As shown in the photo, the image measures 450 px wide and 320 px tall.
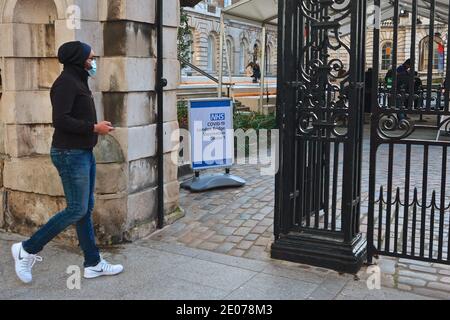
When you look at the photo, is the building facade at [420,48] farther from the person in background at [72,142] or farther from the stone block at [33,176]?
the stone block at [33,176]

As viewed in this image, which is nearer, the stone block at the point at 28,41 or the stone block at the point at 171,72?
the stone block at the point at 28,41

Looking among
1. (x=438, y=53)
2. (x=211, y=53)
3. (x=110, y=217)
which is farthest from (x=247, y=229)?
(x=211, y=53)

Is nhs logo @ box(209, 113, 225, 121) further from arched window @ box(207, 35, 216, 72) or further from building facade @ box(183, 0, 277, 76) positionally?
arched window @ box(207, 35, 216, 72)

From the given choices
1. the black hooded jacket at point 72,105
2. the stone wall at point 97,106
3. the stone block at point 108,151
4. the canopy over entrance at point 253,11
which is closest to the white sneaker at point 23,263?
the black hooded jacket at point 72,105

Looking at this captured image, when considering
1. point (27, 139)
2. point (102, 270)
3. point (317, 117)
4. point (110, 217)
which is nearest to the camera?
point (102, 270)

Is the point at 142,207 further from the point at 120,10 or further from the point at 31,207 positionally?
the point at 120,10

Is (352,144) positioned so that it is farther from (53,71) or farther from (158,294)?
(53,71)

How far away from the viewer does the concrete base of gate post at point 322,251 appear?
4711mm

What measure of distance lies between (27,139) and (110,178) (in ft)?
3.38

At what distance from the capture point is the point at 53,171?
17.9 feet

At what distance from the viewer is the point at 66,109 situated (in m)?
4.14

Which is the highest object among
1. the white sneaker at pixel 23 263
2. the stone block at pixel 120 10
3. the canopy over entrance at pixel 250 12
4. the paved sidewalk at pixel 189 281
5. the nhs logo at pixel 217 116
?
the canopy over entrance at pixel 250 12

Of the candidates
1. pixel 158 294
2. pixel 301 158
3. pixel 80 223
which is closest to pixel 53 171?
pixel 80 223

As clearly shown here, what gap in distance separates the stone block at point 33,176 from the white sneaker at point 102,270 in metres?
1.17
